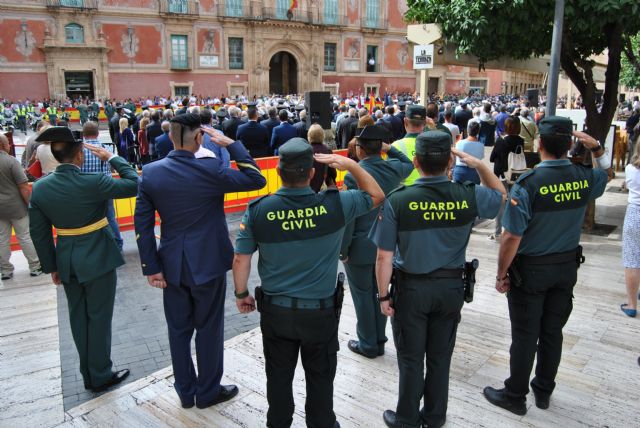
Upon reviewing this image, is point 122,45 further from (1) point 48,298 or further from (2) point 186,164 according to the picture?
(2) point 186,164

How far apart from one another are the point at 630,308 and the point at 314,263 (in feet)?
12.1

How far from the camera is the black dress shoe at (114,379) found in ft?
12.8

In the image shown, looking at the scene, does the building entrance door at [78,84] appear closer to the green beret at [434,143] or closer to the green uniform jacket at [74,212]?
the green uniform jacket at [74,212]

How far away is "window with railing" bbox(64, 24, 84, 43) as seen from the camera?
101ft

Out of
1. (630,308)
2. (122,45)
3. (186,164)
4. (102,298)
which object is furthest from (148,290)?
(122,45)

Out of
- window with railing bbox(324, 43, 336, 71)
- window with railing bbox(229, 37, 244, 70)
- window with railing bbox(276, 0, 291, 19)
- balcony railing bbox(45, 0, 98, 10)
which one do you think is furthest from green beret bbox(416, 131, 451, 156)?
window with railing bbox(324, 43, 336, 71)

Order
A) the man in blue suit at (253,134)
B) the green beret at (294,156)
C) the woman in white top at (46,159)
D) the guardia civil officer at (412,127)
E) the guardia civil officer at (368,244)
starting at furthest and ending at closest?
the man in blue suit at (253,134) < the woman in white top at (46,159) < the guardia civil officer at (412,127) < the guardia civil officer at (368,244) < the green beret at (294,156)

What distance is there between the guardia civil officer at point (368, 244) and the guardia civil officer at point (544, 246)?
3.36ft

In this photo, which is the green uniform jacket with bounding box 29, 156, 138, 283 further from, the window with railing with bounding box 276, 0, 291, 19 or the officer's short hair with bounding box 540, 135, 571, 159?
the window with railing with bounding box 276, 0, 291, 19

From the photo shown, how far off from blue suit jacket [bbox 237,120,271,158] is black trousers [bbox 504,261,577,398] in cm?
717

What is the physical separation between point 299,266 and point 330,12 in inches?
1562

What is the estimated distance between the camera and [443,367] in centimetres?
303

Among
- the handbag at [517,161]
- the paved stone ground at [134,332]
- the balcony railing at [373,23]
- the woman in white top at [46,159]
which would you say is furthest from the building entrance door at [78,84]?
the handbag at [517,161]

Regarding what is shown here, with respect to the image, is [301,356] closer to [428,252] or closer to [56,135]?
[428,252]
